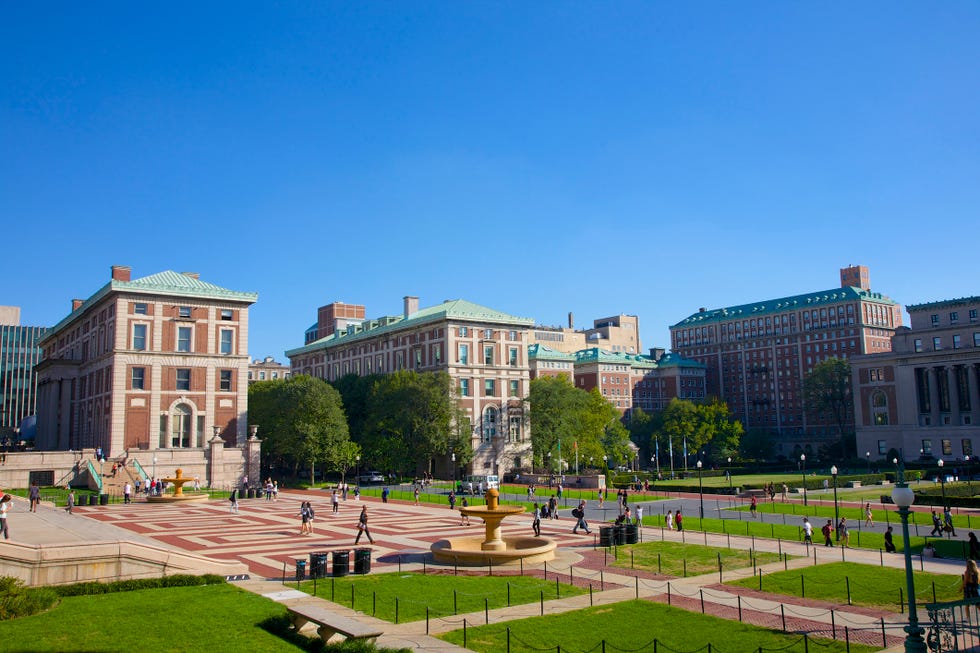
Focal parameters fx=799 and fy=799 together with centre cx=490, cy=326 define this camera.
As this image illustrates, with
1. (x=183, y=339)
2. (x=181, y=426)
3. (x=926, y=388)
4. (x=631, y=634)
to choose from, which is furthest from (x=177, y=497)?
(x=926, y=388)

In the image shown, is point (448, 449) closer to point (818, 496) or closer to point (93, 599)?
point (818, 496)

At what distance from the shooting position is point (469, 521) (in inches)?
1896

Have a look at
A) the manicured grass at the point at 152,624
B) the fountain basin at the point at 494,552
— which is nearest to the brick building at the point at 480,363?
the fountain basin at the point at 494,552

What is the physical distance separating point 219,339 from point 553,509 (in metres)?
43.1

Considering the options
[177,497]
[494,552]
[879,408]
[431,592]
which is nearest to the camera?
[431,592]

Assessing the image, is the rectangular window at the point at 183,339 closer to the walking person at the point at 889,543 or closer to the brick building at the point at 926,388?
the walking person at the point at 889,543

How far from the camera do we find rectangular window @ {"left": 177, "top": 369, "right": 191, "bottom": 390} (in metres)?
76.2

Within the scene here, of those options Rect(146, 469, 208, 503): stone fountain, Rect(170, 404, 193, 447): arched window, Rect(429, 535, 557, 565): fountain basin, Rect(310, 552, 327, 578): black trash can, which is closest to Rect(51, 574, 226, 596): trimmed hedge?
Rect(310, 552, 327, 578): black trash can

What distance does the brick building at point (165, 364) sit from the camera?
73.8m

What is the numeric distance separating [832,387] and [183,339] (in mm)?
114237

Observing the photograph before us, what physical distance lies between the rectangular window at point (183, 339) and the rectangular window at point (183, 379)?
6.94 ft

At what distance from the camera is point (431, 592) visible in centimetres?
2600

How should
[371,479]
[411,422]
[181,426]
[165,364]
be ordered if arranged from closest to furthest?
1. [165,364]
2. [181,426]
3. [411,422]
4. [371,479]

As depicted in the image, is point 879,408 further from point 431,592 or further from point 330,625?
point 330,625
